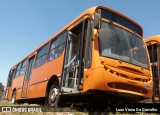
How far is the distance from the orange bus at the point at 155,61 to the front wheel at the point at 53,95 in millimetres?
3515

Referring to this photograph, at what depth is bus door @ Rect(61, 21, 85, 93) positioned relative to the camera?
7.50 metres

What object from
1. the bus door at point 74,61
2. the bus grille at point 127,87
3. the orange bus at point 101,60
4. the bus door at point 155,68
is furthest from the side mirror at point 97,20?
the bus door at point 155,68

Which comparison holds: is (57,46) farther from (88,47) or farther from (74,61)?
(88,47)

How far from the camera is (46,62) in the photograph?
424 inches

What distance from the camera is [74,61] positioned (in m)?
8.20

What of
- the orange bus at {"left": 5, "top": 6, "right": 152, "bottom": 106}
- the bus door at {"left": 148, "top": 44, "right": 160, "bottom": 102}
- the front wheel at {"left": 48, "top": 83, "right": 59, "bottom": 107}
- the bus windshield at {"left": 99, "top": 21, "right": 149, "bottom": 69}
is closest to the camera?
the orange bus at {"left": 5, "top": 6, "right": 152, "bottom": 106}

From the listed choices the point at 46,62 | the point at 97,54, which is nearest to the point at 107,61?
the point at 97,54

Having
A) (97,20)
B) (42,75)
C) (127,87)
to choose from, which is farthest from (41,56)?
(127,87)

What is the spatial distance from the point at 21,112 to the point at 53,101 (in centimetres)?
304

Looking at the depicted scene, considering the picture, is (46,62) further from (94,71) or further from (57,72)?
(94,71)

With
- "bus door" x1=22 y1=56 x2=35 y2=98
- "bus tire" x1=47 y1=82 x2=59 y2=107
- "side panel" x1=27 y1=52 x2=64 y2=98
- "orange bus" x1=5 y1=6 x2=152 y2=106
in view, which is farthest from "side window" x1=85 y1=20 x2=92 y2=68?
"bus door" x1=22 y1=56 x2=35 y2=98

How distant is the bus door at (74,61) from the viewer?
24.6ft

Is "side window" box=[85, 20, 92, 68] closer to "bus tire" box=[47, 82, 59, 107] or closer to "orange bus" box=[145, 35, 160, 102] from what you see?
"bus tire" box=[47, 82, 59, 107]

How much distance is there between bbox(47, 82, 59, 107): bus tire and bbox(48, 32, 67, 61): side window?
1.22 meters
